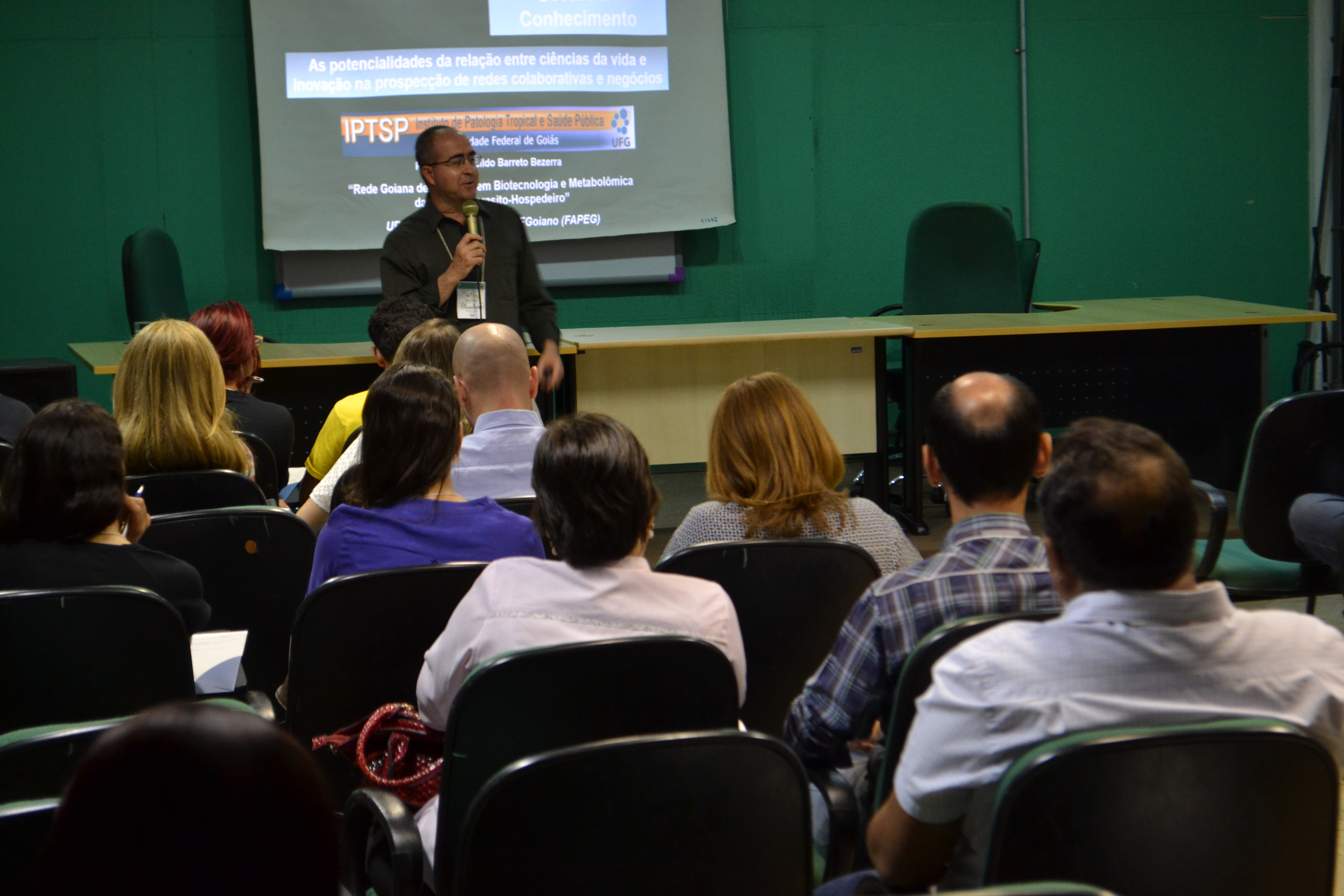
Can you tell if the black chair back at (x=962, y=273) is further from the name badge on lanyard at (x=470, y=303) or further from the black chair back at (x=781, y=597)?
the black chair back at (x=781, y=597)

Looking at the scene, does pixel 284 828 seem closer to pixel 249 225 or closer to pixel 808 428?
pixel 808 428

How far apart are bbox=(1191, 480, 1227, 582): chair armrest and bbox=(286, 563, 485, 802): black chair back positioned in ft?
6.04

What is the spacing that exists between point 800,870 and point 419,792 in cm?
58

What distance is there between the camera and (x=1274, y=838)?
3.78 feet

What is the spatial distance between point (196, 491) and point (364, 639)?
1061 millimetres

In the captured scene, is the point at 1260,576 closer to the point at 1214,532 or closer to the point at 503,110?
the point at 1214,532

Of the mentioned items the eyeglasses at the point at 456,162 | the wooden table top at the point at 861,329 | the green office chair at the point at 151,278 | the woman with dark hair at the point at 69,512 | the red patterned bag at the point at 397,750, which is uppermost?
the eyeglasses at the point at 456,162

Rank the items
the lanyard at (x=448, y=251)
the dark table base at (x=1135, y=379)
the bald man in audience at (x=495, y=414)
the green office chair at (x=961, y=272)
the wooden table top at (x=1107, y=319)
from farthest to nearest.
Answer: the green office chair at (x=961, y=272)
the dark table base at (x=1135, y=379)
the wooden table top at (x=1107, y=319)
the lanyard at (x=448, y=251)
the bald man in audience at (x=495, y=414)

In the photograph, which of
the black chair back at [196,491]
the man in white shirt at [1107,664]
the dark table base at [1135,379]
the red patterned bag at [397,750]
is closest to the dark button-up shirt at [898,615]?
the man in white shirt at [1107,664]

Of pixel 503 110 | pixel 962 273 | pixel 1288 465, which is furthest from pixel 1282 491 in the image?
pixel 503 110

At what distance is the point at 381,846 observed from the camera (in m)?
1.55

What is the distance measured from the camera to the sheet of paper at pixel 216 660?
189cm

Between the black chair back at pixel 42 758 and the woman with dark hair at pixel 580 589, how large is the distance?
43cm

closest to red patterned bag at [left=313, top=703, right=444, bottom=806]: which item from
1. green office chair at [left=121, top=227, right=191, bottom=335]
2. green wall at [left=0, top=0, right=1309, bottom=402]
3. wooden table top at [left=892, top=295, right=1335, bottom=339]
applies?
wooden table top at [left=892, top=295, right=1335, bottom=339]
